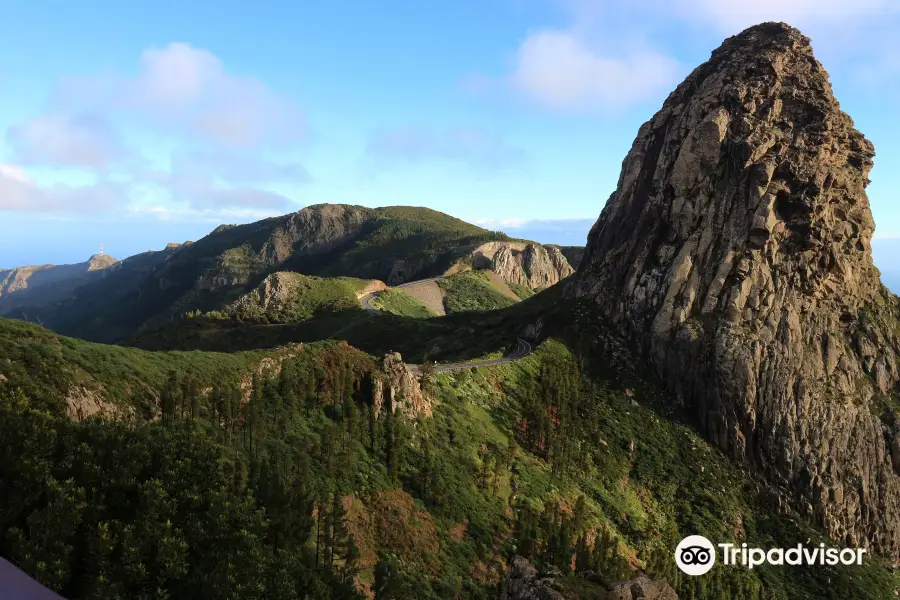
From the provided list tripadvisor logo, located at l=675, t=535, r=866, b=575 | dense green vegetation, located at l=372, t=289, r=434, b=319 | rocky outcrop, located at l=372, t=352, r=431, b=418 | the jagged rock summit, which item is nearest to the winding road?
rocky outcrop, located at l=372, t=352, r=431, b=418

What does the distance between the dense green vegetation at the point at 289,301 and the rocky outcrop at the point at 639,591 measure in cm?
10204

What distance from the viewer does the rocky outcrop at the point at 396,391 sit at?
5103 centimetres

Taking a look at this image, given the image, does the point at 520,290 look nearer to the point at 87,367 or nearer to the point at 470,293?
the point at 470,293

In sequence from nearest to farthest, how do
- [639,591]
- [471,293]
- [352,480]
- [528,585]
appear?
[639,591]
[528,585]
[352,480]
[471,293]

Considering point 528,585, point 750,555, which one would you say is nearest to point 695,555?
point 750,555

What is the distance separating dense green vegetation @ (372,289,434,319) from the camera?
137750 mm

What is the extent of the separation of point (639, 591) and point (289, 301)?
11041 cm

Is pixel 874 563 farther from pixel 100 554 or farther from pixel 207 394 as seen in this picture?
pixel 100 554

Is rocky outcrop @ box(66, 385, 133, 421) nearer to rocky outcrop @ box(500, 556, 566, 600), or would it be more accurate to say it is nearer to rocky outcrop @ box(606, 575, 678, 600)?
rocky outcrop @ box(500, 556, 566, 600)

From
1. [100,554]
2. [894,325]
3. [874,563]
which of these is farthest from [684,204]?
[100,554]

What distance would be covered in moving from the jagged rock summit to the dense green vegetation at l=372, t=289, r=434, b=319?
63.5 meters

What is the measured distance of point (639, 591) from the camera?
27.1m

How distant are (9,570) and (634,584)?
1097 inches

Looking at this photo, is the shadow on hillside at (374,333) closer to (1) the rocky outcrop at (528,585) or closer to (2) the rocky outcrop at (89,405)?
(2) the rocky outcrop at (89,405)
